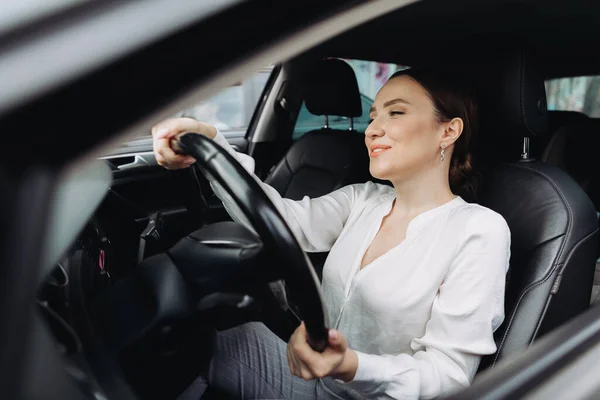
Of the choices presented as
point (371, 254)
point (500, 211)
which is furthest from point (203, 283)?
point (500, 211)

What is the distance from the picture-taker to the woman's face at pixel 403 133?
1369mm

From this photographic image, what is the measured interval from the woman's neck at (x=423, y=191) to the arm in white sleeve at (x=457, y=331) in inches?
6.8

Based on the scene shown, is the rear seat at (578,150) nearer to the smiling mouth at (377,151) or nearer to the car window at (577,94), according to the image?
the car window at (577,94)

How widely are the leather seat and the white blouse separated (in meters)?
1.01

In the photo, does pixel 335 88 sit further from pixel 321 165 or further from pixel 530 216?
pixel 530 216

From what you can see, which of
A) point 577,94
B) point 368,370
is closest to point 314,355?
point 368,370

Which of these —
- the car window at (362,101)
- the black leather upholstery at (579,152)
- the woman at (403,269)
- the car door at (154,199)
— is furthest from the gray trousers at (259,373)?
the black leather upholstery at (579,152)

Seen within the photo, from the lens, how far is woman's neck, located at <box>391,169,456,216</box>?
1448 mm

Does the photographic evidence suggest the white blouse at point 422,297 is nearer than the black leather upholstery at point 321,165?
Yes

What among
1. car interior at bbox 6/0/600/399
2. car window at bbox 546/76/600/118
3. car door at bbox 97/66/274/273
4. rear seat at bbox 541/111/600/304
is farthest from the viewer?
car window at bbox 546/76/600/118

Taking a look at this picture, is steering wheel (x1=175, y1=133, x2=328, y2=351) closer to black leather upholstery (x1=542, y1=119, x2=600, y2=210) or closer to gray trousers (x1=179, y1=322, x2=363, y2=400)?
gray trousers (x1=179, y1=322, x2=363, y2=400)

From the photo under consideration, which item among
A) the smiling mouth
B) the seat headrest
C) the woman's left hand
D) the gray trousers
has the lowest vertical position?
the gray trousers

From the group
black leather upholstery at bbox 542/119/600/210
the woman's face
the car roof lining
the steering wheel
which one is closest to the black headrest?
the car roof lining

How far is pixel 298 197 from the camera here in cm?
260
